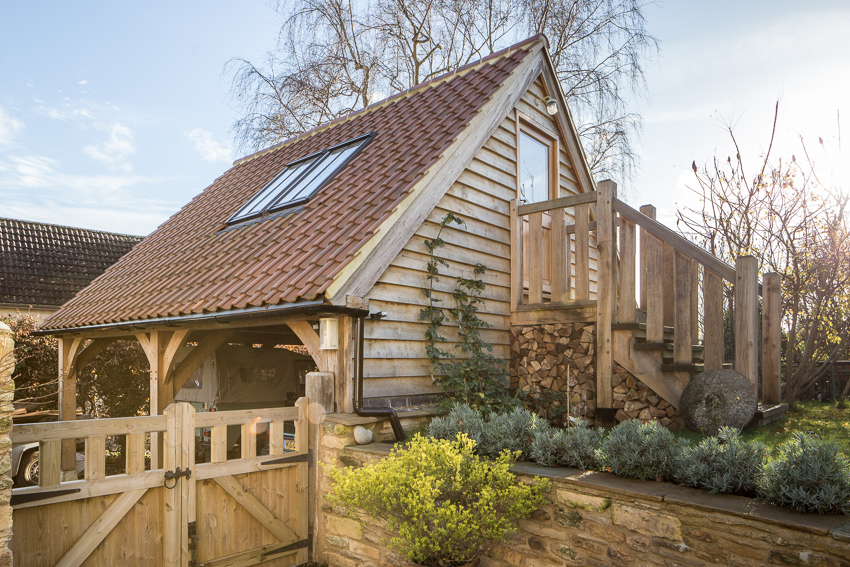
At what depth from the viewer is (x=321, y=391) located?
4754 millimetres

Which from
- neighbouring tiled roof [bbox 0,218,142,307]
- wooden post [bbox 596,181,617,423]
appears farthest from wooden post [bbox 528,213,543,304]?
neighbouring tiled roof [bbox 0,218,142,307]

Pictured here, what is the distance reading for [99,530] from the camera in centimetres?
371

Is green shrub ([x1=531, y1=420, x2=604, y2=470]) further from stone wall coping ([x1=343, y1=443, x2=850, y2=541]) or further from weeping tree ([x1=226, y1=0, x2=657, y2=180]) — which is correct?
weeping tree ([x1=226, y1=0, x2=657, y2=180])

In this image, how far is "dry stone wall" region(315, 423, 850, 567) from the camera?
2.59 m

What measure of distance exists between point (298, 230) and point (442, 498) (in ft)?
10.9

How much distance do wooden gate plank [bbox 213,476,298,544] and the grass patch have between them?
3232mm

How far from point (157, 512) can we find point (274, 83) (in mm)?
12132

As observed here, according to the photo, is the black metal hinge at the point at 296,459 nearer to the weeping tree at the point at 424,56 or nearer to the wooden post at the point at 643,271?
the wooden post at the point at 643,271

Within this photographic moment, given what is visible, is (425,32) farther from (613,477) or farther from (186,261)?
(613,477)

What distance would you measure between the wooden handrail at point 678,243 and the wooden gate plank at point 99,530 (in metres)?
4.79

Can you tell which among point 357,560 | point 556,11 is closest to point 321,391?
point 357,560

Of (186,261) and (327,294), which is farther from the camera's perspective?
(186,261)

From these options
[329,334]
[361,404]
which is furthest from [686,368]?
[329,334]

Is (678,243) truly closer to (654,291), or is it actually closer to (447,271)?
(654,291)
